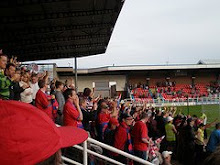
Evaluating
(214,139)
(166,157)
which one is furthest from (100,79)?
(166,157)

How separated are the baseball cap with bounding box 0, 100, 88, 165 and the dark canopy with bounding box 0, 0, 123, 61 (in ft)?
33.9

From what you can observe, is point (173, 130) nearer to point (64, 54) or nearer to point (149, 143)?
point (149, 143)

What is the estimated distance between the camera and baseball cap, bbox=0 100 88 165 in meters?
1.07

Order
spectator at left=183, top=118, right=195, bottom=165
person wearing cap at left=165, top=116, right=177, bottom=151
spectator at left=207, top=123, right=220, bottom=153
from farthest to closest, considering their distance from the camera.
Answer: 1. person wearing cap at left=165, top=116, right=177, bottom=151
2. spectator at left=183, top=118, right=195, bottom=165
3. spectator at left=207, top=123, right=220, bottom=153

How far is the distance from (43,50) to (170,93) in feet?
74.4

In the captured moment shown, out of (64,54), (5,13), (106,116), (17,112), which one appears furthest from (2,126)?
(64,54)

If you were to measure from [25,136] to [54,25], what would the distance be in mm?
14486

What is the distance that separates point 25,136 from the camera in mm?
1098

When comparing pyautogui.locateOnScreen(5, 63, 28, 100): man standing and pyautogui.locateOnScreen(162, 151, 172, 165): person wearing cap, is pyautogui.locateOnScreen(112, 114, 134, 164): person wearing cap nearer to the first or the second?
pyautogui.locateOnScreen(162, 151, 172, 165): person wearing cap

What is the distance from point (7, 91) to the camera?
4859 millimetres

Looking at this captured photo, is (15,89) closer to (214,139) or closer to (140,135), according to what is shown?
(140,135)

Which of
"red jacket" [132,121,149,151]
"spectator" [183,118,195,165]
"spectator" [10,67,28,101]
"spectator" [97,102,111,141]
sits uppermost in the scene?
"spectator" [10,67,28,101]

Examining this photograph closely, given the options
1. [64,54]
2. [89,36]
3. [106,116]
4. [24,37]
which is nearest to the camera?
[106,116]

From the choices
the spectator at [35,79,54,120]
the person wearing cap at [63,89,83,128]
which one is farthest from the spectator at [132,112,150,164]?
the spectator at [35,79,54,120]
